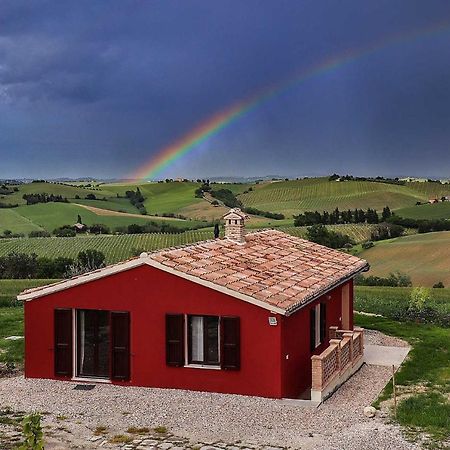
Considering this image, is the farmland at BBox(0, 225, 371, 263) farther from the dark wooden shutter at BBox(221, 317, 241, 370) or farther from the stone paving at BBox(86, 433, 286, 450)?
the stone paving at BBox(86, 433, 286, 450)

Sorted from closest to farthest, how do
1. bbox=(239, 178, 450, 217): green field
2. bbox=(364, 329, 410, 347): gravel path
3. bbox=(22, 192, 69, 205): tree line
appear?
1. bbox=(364, 329, 410, 347): gravel path
2. bbox=(22, 192, 69, 205): tree line
3. bbox=(239, 178, 450, 217): green field

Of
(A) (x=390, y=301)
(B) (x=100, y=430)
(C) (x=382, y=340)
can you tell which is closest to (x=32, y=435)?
(B) (x=100, y=430)

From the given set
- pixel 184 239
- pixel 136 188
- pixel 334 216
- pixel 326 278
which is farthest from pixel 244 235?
pixel 136 188

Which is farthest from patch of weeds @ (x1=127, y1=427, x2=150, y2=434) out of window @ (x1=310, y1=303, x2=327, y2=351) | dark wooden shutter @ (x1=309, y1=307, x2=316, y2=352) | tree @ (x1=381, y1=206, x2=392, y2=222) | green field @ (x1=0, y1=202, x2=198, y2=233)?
tree @ (x1=381, y1=206, x2=392, y2=222)

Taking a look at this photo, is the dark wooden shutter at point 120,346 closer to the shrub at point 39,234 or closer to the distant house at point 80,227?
the shrub at point 39,234

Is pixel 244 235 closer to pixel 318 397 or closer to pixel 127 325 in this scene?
pixel 127 325

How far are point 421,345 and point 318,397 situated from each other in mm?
7911

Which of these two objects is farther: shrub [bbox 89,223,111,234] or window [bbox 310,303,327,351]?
shrub [bbox 89,223,111,234]

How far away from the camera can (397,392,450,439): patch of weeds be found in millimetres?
12023

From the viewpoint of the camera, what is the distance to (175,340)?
585 inches

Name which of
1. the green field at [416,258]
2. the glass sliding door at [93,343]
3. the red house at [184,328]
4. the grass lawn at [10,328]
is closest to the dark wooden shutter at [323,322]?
the red house at [184,328]

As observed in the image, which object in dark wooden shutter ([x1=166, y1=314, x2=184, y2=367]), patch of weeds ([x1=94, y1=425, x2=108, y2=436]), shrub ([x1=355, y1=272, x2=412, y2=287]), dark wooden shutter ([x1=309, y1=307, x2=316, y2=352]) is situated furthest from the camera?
shrub ([x1=355, y1=272, x2=412, y2=287])

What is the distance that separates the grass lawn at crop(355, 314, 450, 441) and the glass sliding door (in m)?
6.18

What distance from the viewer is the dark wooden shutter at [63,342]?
15609 mm
